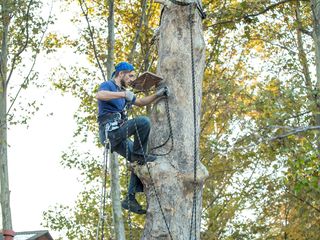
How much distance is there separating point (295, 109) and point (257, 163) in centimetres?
680

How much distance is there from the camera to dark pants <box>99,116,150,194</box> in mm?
6367

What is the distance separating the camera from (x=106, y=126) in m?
6.71

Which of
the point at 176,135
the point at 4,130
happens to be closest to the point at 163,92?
the point at 176,135

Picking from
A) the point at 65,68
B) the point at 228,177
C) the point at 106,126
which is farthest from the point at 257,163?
the point at 106,126

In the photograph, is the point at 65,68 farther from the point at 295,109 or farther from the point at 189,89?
the point at 189,89

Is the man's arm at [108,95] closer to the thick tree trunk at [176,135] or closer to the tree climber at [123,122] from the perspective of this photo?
the tree climber at [123,122]

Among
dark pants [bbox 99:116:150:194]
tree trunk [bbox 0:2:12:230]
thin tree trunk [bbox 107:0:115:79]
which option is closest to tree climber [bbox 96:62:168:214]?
dark pants [bbox 99:116:150:194]

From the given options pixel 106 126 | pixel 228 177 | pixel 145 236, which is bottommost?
pixel 145 236

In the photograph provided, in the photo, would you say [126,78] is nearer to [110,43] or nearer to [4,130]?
[110,43]

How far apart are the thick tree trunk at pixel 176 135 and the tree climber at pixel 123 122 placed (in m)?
0.22

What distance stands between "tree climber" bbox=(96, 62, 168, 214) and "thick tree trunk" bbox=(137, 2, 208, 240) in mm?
223

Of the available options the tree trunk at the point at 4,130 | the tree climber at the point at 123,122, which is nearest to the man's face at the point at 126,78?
the tree climber at the point at 123,122

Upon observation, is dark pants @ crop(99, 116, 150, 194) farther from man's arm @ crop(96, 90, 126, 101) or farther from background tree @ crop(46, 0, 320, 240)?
background tree @ crop(46, 0, 320, 240)

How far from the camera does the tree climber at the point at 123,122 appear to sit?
21.0 ft
